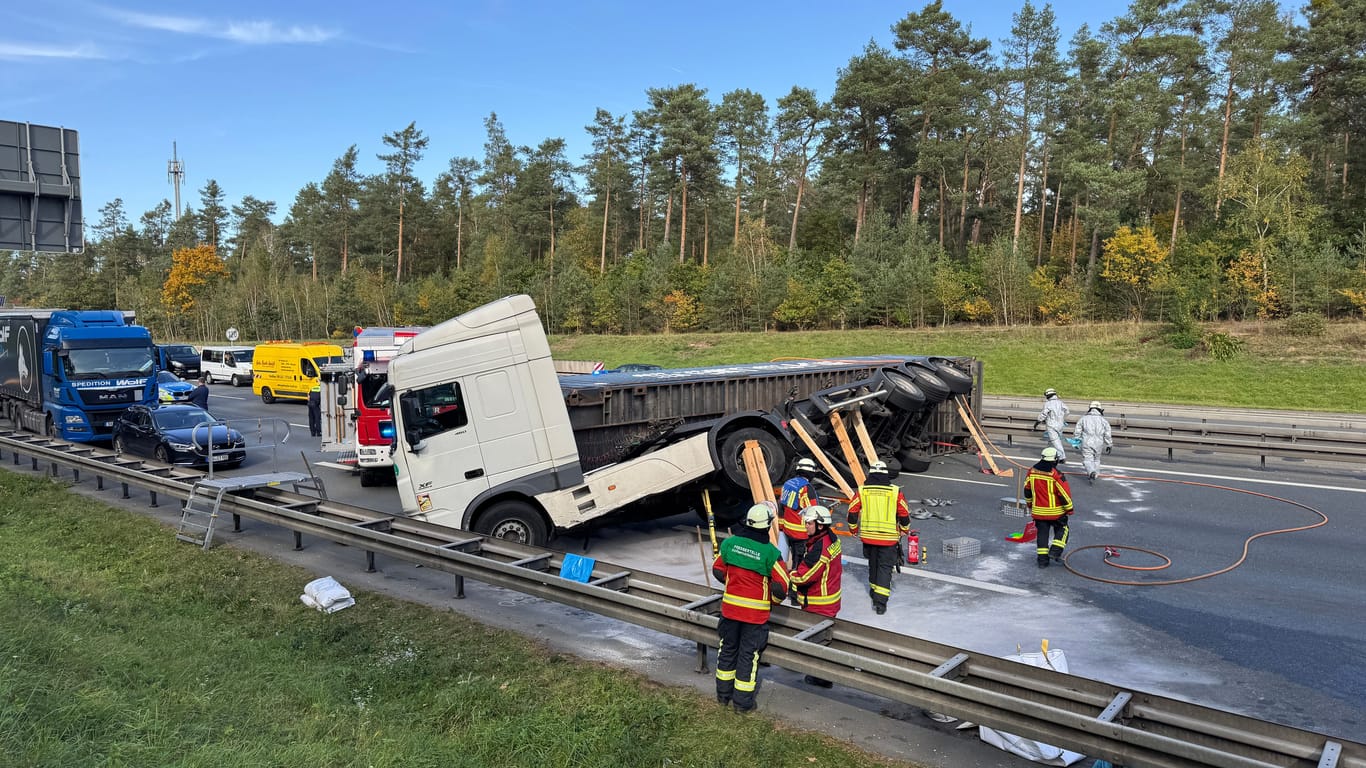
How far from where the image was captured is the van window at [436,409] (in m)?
9.29

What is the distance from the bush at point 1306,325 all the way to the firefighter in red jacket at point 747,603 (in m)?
34.3

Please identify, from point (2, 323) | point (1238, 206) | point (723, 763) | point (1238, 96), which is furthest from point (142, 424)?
point (1238, 96)

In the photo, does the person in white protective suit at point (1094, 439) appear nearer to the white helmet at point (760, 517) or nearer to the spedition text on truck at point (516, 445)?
the spedition text on truck at point (516, 445)

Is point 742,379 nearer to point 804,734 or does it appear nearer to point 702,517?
point 702,517

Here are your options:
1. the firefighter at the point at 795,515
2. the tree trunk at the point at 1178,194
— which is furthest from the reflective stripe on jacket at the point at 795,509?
the tree trunk at the point at 1178,194

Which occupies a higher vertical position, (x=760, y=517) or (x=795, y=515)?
(x=760, y=517)

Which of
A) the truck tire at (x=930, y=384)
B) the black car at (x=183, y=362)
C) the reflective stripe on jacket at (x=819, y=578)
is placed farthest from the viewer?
the black car at (x=183, y=362)

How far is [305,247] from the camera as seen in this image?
311 ft

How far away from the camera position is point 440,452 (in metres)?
9.37

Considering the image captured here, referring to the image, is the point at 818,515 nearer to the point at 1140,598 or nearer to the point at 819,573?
the point at 819,573

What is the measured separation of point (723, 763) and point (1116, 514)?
Result: 9.55 meters

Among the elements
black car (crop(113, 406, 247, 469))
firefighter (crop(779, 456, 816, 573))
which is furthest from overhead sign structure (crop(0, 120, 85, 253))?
firefighter (crop(779, 456, 816, 573))

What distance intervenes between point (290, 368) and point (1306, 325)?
3877 cm

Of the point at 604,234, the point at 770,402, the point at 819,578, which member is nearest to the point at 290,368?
the point at 770,402
